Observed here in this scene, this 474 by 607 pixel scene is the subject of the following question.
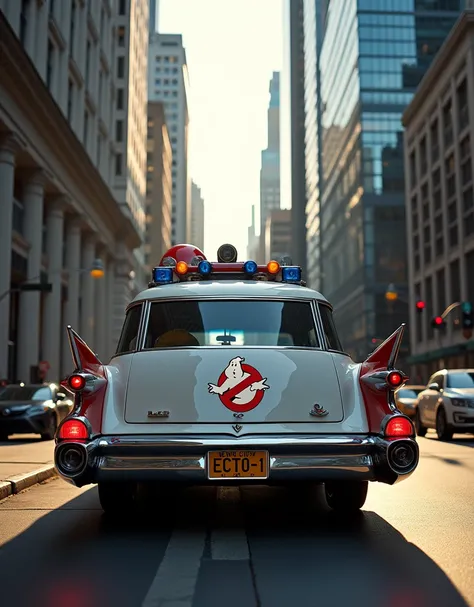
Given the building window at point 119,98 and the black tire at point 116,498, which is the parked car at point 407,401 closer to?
the black tire at point 116,498

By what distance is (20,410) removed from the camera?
19016 mm

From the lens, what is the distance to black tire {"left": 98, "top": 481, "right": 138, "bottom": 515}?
6762mm

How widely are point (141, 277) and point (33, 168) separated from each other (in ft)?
166

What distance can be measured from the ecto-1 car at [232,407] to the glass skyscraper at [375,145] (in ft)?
240

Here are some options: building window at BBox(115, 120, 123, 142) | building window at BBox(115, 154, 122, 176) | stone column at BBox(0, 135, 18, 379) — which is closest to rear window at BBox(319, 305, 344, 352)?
stone column at BBox(0, 135, 18, 379)

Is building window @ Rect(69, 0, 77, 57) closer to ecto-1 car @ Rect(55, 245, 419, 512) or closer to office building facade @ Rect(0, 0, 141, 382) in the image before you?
office building facade @ Rect(0, 0, 141, 382)

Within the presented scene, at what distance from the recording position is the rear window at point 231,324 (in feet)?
22.6

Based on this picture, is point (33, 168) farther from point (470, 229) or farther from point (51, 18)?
point (470, 229)

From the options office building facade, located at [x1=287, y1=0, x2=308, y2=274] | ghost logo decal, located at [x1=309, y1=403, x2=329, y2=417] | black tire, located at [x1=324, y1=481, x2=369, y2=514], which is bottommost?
black tire, located at [x1=324, y1=481, x2=369, y2=514]

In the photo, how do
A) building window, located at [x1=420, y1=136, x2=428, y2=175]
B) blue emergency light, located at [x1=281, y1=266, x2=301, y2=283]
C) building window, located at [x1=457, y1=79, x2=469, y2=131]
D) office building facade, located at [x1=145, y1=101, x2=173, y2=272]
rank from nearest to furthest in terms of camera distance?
blue emergency light, located at [x1=281, y1=266, x2=301, y2=283]
building window, located at [x1=457, y1=79, x2=469, y2=131]
building window, located at [x1=420, y1=136, x2=428, y2=175]
office building facade, located at [x1=145, y1=101, x2=173, y2=272]

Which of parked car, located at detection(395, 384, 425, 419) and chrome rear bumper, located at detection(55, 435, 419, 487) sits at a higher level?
chrome rear bumper, located at detection(55, 435, 419, 487)

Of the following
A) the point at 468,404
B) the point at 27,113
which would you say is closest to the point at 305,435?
the point at 468,404

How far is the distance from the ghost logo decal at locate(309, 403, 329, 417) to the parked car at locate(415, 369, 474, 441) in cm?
1331

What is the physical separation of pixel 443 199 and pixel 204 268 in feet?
170
